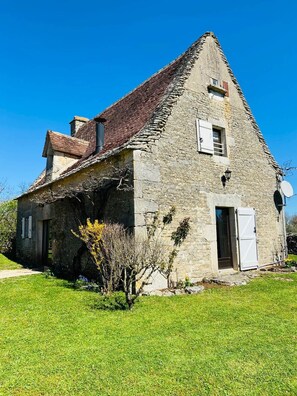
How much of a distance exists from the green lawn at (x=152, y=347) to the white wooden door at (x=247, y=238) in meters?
3.24

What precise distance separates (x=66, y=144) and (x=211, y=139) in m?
6.32

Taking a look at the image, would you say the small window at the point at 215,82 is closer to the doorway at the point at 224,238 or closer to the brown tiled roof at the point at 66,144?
the doorway at the point at 224,238

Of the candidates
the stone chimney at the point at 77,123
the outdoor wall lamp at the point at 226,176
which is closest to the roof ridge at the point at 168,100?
the outdoor wall lamp at the point at 226,176

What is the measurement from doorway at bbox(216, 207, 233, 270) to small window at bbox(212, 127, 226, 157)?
6.70 ft

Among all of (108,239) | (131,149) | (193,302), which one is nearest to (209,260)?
(193,302)

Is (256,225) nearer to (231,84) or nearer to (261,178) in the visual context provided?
(261,178)

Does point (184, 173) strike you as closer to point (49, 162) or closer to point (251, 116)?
point (251, 116)

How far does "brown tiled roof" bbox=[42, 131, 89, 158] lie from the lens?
38.6 ft

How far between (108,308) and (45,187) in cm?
784

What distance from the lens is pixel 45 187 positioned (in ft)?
39.4

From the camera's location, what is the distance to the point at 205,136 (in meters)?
9.27

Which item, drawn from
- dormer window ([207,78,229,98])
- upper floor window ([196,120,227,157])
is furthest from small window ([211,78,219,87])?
upper floor window ([196,120,227,157])

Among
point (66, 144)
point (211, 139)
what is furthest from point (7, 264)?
point (211, 139)

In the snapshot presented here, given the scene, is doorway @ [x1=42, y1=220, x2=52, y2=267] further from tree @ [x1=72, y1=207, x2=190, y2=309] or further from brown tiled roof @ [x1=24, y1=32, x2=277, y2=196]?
tree @ [x1=72, y1=207, x2=190, y2=309]
